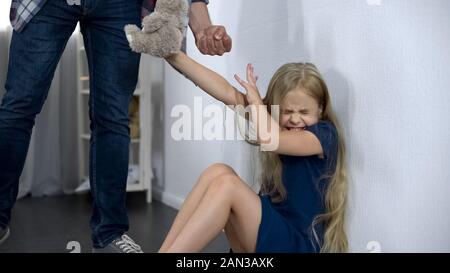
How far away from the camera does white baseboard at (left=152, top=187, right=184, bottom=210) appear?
2.23m

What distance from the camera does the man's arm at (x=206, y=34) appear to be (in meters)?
1.19

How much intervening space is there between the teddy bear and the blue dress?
0.34m

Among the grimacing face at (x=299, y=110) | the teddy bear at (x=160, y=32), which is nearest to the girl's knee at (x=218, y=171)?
the grimacing face at (x=299, y=110)

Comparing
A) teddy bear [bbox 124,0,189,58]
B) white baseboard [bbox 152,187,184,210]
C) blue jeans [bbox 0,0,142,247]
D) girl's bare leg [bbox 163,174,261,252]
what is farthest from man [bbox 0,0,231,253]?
white baseboard [bbox 152,187,184,210]

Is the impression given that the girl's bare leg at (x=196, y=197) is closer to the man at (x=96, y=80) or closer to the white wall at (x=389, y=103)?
the man at (x=96, y=80)

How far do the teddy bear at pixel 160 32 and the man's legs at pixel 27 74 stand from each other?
7.1 inches

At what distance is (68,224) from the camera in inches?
74.9

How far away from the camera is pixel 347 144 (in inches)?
48.0

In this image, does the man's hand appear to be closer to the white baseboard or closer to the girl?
the girl

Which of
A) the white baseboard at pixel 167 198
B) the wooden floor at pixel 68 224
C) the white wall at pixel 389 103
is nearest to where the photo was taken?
the white wall at pixel 389 103
